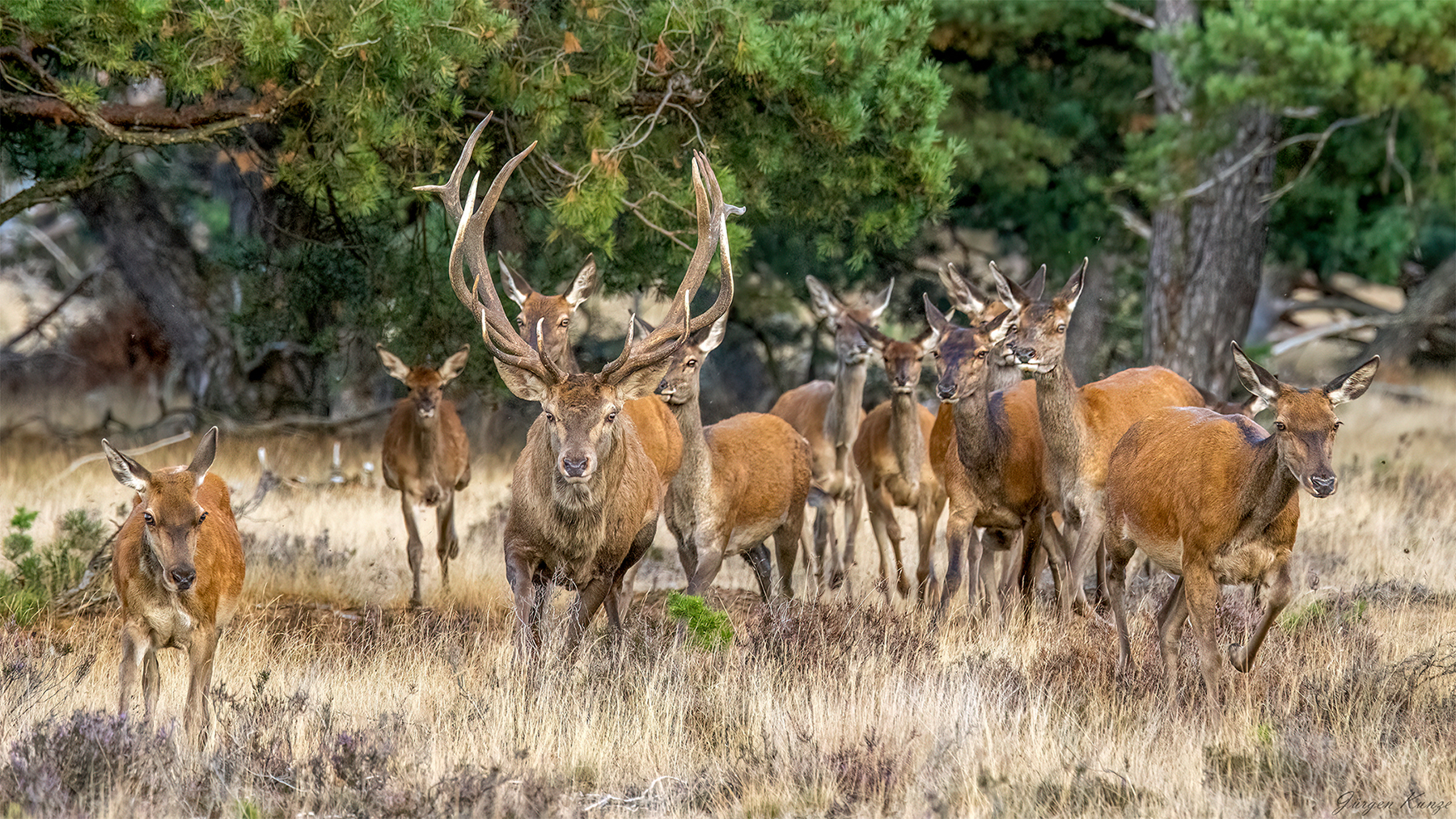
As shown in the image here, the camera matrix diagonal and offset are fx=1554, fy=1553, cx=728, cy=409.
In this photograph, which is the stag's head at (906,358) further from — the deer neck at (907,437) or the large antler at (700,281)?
the large antler at (700,281)

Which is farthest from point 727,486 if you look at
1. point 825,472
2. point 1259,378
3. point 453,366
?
point 1259,378

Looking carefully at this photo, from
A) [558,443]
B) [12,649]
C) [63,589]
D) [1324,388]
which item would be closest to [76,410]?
[63,589]

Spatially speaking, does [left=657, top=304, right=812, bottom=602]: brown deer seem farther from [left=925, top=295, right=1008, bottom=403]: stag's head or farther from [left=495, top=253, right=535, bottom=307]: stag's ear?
[left=495, top=253, right=535, bottom=307]: stag's ear

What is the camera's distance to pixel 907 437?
10.3 metres

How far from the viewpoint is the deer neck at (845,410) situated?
36.7ft

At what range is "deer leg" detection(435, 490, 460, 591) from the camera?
10391 mm

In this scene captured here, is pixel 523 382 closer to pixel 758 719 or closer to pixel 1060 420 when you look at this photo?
pixel 758 719

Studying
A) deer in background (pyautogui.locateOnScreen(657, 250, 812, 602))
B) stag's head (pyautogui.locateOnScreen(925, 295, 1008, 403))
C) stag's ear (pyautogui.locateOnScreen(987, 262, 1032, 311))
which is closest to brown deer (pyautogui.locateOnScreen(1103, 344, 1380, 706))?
stag's head (pyautogui.locateOnScreen(925, 295, 1008, 403))

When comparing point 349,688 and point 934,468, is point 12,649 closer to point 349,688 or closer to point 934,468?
point 349,688

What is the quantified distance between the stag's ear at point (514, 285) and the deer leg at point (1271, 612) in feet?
17.0

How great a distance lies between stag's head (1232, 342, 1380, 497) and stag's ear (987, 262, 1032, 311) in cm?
Result: 234

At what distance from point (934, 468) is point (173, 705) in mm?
5127

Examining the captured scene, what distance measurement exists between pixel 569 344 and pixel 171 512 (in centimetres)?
408

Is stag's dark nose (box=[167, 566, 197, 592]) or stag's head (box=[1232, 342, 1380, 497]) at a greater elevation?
stag's head (box=[1232, 342, 1380, 497])
